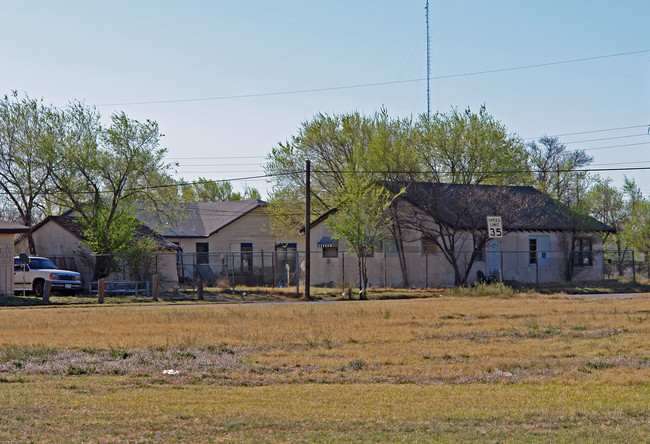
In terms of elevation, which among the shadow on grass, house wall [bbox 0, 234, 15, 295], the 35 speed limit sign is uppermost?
the 35 speed limit sign

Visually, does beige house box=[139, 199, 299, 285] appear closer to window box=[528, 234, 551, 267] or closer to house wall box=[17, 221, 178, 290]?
house wall box=[17, 221, 178, 290]

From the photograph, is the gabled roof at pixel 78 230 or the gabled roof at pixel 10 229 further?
the gabled roof at pixel 78 230

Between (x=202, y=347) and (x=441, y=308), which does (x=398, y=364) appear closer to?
(x=202, y=347)

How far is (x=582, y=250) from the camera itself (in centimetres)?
4969

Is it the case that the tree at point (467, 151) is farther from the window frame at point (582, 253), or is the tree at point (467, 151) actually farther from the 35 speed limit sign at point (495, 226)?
the 35 speed limit sign at point (495, 226)

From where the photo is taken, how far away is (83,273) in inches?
1682

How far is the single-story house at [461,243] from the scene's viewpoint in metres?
43.4

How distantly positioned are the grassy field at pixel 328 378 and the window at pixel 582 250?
26187 millimetres

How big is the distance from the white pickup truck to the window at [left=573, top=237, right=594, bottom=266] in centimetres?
2893

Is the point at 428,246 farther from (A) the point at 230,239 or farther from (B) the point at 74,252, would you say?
(B) the point at 74,252

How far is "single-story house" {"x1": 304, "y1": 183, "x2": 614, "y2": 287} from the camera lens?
4338cm

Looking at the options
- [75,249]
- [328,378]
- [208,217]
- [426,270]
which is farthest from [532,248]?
[328,378]

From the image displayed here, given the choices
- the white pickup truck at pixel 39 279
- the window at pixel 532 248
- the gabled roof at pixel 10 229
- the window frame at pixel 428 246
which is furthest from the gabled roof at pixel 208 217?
the window at pixel 532 248

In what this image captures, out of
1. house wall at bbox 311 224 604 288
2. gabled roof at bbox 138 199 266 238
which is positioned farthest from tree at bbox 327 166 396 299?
gabled roof at bbox 138 199 266 238
